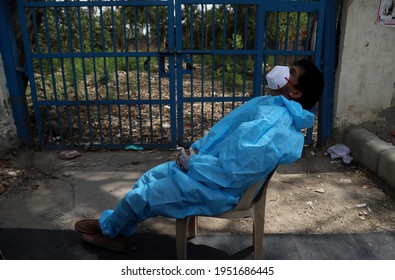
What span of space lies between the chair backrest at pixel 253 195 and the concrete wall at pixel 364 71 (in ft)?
8.21

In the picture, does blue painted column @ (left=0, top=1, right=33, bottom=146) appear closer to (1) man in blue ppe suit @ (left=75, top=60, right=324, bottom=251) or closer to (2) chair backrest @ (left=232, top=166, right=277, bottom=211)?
(1) man in blue ppe suit @ (left=75, top=60, right=324, bottom=251)

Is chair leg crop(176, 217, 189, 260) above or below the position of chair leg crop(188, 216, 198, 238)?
above

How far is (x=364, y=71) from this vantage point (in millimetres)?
4031

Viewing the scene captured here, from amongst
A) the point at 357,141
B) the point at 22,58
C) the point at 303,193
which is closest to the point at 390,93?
the point at 357,141

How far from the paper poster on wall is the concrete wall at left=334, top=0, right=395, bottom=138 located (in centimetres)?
5

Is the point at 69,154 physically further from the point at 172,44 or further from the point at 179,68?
the point at 172,44

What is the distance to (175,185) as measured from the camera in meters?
1.97

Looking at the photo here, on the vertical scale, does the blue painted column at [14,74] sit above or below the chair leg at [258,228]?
above

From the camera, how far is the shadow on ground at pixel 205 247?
95.3 inches

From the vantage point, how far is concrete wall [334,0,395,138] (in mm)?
3865

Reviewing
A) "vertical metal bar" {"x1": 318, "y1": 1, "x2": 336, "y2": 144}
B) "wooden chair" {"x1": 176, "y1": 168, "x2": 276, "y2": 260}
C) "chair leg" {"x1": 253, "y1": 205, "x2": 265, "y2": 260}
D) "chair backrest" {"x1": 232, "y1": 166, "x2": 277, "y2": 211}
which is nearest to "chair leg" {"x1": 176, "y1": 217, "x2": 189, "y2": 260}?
"wooden chair" {"x1": 176, "y1": 168, "x2": 276, "y2": 260}

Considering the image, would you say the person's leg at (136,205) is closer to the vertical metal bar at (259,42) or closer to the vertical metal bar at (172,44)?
the vertical metal bar at (172,44)

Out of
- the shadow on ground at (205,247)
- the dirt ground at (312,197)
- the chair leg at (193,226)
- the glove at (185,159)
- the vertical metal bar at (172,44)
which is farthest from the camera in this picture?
the vertical metal bar at (172,44)

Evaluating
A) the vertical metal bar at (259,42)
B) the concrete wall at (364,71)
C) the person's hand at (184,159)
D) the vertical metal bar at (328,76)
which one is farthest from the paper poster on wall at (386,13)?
the person's hand at (184,159)
